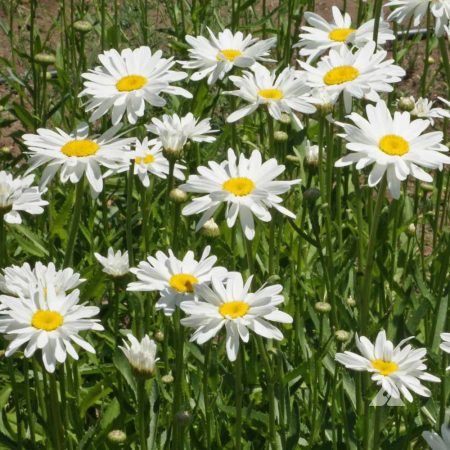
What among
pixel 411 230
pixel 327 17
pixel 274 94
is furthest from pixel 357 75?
pixel 327 17

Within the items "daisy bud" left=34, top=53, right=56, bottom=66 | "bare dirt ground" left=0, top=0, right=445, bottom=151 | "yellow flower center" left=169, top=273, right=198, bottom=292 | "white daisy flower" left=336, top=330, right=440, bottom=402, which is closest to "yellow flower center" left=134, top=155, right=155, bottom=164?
"daisy bud" left=34, top=53, right=56, bottom=66

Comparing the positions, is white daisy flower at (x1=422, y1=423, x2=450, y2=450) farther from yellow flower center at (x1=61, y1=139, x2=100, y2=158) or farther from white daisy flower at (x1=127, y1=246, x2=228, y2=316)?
yellow flower center at (x1=61, y1=139, x2=100, y2=158)

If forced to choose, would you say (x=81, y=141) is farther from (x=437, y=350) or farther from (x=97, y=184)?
(x=437, y=350)

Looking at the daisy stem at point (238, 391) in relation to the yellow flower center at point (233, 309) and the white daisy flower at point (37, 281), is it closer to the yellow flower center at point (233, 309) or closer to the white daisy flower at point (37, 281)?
the yellow flower center at point (233, 309)

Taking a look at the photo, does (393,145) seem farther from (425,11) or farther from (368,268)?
(425,11)

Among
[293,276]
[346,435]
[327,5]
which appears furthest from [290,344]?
[327,5]

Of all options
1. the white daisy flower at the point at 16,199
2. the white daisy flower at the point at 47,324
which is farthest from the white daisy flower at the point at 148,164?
the white daisy flower at the point at 47,324
